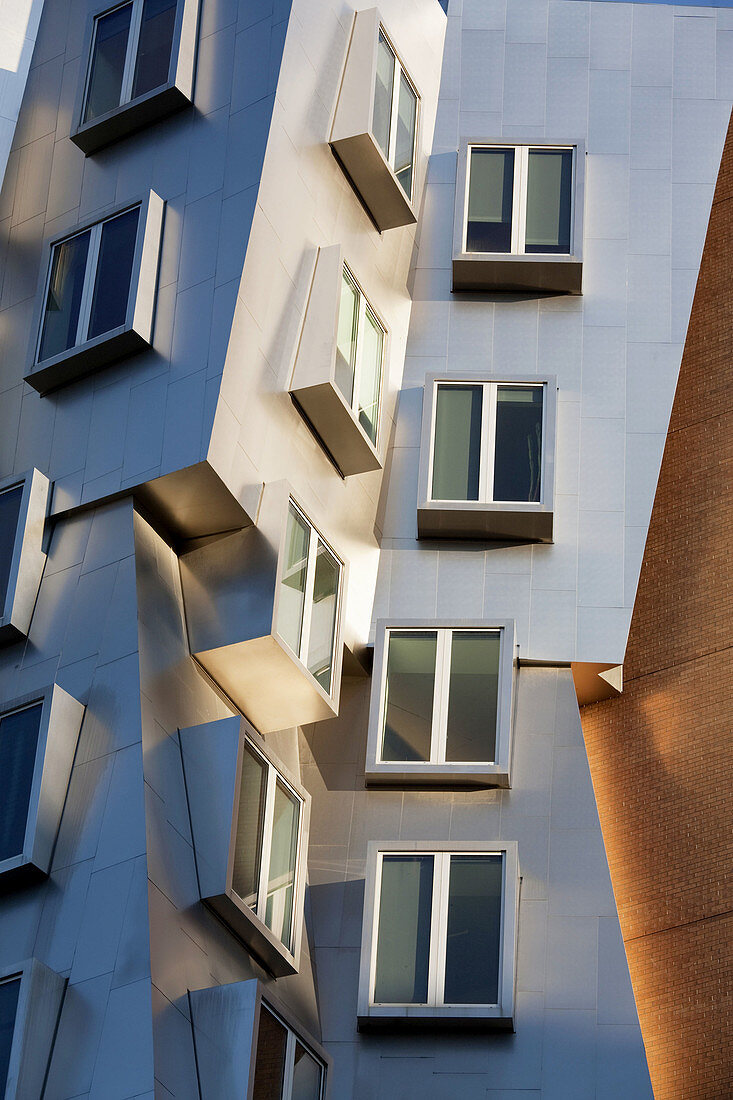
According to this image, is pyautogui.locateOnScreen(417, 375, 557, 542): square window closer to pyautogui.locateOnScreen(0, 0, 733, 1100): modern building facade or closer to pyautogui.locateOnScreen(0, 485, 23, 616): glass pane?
pyautogui.locateOnScreen(0, 0, 733, 1100): modern building facade

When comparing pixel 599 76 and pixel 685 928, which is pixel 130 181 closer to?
pixel 599 76

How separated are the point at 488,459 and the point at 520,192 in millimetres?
4690

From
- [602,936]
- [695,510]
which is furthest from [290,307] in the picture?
[602,936]

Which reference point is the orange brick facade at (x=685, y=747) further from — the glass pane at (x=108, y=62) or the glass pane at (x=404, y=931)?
the glass pane at (x=108, y=62)

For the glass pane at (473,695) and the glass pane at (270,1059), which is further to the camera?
the glass pane at (473,695)

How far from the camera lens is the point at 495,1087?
18953 mm

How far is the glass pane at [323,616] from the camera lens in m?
20.7

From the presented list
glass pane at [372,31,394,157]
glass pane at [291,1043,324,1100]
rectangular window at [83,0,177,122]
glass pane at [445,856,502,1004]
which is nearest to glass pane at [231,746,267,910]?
glass pane at [291,1043,324,1100]

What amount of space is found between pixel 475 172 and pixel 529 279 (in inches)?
81.7

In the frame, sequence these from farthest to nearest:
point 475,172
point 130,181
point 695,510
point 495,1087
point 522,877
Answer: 1. point 475,172
2. point 695,510
3. point 130,181
4. point 522,877
5. point 495,1087

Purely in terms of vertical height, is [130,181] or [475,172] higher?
[475,172]

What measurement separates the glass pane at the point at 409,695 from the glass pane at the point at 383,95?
23.4ft

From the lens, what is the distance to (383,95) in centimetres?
2422

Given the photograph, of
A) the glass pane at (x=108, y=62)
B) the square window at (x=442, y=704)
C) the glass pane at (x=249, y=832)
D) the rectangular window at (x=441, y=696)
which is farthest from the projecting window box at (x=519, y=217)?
the glass pane at (x=249, y=832)
